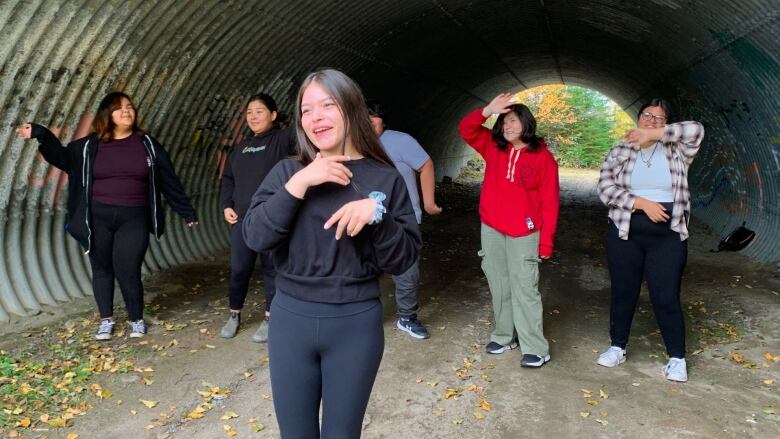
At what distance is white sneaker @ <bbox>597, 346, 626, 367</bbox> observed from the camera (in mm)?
5152

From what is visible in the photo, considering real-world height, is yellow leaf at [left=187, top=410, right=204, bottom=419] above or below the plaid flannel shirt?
below

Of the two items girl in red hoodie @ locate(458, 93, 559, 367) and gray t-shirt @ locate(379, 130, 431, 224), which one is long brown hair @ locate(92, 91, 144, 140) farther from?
girl in red hoodie @ locate(458, 93, 559, 367)

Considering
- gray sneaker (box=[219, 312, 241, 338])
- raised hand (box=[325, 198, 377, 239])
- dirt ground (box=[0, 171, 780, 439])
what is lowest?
dirt ground (box=[0, 171, 780, 439])

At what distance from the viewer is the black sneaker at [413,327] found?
576 cm

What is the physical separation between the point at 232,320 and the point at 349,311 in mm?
3611

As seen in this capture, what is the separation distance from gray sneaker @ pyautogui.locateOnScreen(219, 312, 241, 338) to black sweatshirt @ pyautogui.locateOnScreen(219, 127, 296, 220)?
968mm

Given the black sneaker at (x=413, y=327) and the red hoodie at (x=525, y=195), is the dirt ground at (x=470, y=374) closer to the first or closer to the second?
the black sneaker at (x=413, y=327)

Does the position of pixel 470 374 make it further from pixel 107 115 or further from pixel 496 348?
pixel 107 115

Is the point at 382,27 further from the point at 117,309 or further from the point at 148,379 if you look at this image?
the point at 148,379

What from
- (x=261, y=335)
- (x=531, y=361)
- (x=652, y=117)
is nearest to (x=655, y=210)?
(x=652, y=117)

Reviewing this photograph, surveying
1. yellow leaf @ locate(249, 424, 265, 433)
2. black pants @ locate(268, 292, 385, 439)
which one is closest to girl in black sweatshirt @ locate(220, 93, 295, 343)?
yellow leaf @ locate(249, 424, 265, 433)

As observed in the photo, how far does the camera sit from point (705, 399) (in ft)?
14.8

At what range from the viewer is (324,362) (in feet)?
8.02

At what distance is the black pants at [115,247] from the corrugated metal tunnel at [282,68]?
95cm
